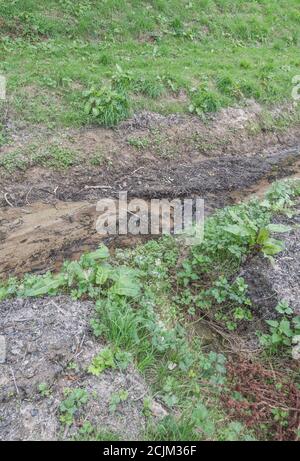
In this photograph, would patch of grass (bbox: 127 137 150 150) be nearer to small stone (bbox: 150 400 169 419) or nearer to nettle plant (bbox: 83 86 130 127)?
nettle plant (bbox: 83 86 130 127)

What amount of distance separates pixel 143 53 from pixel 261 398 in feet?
26.8

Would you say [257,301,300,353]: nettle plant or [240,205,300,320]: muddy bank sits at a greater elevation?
[240,205,300,320]: muddy bank

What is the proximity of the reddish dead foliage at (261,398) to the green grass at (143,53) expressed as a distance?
5.39 meters

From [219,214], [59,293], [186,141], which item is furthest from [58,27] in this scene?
[59,293]

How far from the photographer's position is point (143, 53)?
9906mm

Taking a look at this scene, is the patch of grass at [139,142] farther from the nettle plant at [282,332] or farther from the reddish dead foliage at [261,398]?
the reddish dead foliage at [261,398]

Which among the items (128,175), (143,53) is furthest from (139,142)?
(143,53)

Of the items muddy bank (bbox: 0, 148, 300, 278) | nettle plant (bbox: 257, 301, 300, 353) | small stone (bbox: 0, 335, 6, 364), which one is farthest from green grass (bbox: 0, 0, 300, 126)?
nettle plant (bbox: 257, 301, 300, 353)

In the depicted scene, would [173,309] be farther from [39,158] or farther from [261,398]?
[39,158]

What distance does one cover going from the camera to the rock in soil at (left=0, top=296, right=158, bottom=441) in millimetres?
3443

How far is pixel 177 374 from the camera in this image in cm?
406

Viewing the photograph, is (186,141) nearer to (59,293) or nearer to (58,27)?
(58,27)

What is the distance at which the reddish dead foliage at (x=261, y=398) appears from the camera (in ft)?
12.4

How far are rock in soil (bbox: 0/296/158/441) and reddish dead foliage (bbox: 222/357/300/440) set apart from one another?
0.87 metres
